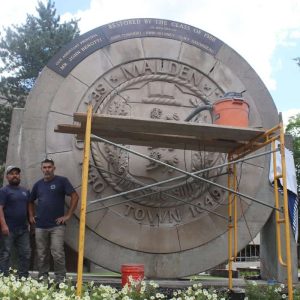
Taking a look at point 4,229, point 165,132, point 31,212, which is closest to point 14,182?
point 31,212

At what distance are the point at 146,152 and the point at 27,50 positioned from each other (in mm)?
18334

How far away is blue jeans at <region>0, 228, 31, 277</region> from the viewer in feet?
22.1

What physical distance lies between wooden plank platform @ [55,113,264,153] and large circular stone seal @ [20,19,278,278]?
3.05 ft

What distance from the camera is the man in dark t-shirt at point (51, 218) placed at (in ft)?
22.5

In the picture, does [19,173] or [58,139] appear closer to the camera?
[19,173]

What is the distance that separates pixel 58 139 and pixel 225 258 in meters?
3.62

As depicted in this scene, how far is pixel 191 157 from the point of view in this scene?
8.47 m

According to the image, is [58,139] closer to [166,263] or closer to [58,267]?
[58,267]

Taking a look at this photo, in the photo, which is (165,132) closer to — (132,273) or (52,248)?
(132,273)

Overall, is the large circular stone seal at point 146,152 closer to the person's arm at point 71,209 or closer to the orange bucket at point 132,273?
the person's arm at point 71,209

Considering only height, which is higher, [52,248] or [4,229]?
[4,229]

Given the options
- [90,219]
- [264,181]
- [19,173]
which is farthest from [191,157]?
[19,173]

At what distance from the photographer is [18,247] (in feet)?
23.0

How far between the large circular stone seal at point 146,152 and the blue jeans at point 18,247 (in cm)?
85
